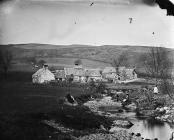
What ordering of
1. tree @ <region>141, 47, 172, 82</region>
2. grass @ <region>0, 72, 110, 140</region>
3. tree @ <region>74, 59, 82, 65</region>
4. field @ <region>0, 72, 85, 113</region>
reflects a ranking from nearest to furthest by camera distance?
grass @ <region>0, 72, 110, 140</region> → field @ <region>0, 72, 85, 113</region> → tree @ <region>74, 59, 82, 65</region> → tree @ <region>141, 47, 172, 82</region>

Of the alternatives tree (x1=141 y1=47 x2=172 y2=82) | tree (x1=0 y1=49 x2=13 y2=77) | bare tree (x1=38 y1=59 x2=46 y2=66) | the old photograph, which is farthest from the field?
tree (x1=141 y1=47 x2=172 y2=82)

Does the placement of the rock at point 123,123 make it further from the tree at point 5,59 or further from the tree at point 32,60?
the tree at point 5,59

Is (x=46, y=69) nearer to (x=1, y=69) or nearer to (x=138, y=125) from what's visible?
(x=1, y=69)

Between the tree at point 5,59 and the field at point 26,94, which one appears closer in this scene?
the field at point 26,94

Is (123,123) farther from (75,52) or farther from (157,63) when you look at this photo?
(75,52)

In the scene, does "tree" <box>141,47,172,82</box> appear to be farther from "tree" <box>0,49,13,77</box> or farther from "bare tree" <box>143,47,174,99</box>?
"tree" <box>0,49,13,77</box>

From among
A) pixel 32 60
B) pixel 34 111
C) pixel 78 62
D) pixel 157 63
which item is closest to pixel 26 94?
pixel 34 111

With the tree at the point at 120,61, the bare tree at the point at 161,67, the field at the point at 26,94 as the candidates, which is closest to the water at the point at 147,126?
the bare tree at the point at 161,67
